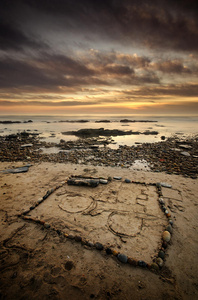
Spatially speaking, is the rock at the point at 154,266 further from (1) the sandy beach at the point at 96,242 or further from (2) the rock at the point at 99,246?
(2) the rock at the point at 99,246

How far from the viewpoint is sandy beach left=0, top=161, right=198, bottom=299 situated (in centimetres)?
Result: 247

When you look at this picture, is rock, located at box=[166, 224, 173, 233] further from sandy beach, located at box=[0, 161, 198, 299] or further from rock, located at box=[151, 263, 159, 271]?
Answer: rock, located at box=[151, 263, 159, 271]

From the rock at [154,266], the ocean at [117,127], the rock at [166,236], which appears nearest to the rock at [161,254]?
the rock at [154,266]

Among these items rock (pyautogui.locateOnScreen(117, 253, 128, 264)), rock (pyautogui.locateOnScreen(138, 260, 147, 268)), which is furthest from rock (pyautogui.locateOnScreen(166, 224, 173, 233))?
rock (pyautogui.locateOnScreen(117, 253, 128, 264))

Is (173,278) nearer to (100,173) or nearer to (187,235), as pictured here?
(187,235)

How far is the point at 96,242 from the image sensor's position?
327 cm

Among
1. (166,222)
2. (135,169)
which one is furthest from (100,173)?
(166,222)

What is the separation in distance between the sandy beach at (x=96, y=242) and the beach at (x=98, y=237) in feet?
0.05

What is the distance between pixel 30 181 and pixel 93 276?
485 centimetres

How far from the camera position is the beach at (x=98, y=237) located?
97.9 inches

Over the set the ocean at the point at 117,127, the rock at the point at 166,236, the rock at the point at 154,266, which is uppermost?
the ocean at the point at 117,127

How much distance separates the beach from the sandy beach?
14mm

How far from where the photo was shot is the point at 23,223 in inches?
151

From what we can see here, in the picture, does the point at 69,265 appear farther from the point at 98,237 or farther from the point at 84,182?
the point at 84,182
